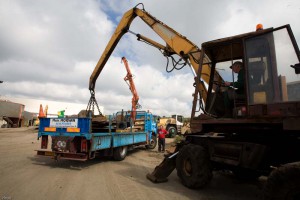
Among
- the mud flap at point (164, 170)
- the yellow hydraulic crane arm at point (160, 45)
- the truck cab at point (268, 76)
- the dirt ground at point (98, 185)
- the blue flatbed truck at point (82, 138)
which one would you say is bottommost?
the dirt ground at point (98, 185)

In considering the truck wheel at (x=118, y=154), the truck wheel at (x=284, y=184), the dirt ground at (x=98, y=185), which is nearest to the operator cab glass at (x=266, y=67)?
the truck wheel at (x=284, y=184)

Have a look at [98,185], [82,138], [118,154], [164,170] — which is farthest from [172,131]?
[98,185]

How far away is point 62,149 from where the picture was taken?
27.2ft

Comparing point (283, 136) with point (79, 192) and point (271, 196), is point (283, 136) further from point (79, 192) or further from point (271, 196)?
point (79, 192)

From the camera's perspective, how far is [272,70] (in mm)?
4418

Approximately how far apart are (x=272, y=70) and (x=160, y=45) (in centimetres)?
534

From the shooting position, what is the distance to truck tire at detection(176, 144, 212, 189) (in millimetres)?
5797

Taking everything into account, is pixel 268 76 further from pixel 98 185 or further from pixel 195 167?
pixel 98 185

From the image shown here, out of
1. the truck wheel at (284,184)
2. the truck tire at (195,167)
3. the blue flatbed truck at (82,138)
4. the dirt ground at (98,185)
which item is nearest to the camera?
the truck wheel at (284,184)

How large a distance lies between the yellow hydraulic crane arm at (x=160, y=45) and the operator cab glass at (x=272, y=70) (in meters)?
1.72

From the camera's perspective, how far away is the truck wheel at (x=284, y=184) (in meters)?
3.53

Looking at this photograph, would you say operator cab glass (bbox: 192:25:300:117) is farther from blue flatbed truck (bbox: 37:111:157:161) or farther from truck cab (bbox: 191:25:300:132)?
blue flatbed truck (bbox: 37:111:157:161)

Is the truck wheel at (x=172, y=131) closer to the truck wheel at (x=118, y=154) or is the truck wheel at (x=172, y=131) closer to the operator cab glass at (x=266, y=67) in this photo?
the truck wheel at (x=118, y=154)

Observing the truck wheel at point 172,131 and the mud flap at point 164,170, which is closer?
the mud flap at point 164,170
